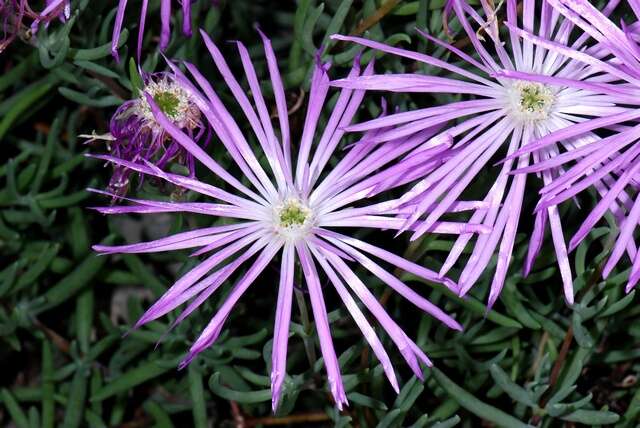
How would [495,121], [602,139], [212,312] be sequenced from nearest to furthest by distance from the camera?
[602,139]
[495,121]
[212,312]

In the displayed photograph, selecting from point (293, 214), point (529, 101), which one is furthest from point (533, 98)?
point (293, 214)

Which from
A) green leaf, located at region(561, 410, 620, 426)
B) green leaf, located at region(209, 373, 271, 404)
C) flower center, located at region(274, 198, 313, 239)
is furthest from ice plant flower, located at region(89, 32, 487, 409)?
green leaf, located at region(561, 410, 620, 426)

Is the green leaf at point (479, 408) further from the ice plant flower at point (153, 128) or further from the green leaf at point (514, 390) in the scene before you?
the ice plant flower at point (153, 128)

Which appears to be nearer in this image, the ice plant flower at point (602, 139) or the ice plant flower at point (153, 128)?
the ice plant flower at point (602, 139)

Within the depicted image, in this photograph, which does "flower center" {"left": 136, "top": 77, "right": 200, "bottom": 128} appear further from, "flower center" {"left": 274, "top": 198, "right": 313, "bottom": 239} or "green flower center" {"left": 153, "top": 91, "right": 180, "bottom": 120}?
"flower center" {"left": 274, "top": 198, "right": 313, "bottom": 239}

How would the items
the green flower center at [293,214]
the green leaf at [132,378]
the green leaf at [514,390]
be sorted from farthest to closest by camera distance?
1. the green leaf at [132,378]
2. the green leaf at [514,390]
3. the green flower center at [293,214]

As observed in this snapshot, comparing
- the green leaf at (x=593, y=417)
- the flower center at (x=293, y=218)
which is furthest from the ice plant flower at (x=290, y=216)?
the green leaf at (x=593, y=417)

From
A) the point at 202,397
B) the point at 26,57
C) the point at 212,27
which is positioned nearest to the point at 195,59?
the point at 212,27

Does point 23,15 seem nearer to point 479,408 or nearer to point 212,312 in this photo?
point 212,312
